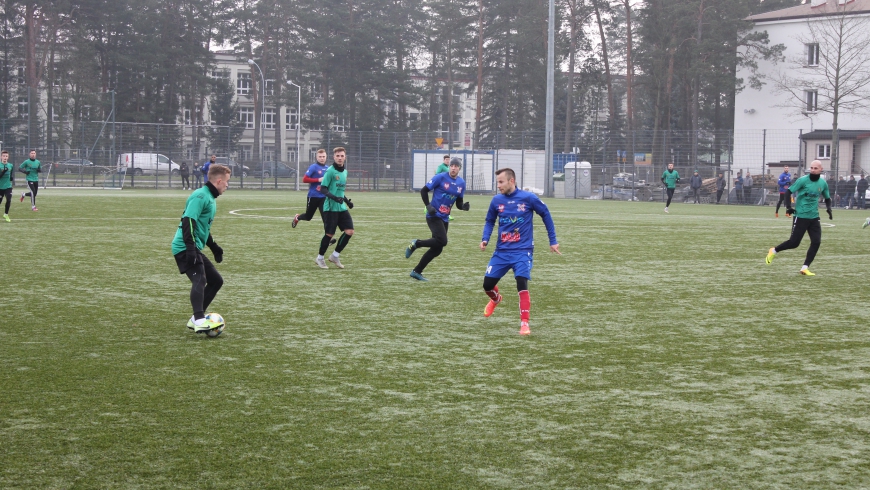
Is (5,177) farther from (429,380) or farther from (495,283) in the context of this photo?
(429,380)

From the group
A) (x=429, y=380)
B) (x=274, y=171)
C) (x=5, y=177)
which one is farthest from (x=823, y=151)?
(x=429, y=380)

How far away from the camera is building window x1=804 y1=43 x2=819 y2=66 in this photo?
61.1 metres

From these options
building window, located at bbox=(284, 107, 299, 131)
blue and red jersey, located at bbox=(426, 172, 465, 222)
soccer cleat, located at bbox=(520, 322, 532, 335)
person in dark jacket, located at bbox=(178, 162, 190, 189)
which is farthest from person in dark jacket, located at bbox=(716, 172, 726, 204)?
building window, located at bbox=(284, 107, 299, 131)

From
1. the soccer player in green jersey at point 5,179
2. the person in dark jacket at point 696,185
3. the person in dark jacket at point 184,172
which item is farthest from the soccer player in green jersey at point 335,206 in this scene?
the person in dark jacket at point 184,172

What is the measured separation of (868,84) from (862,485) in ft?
201

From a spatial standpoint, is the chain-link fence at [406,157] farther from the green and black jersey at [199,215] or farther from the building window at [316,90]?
the green and black jersey at [199,215]

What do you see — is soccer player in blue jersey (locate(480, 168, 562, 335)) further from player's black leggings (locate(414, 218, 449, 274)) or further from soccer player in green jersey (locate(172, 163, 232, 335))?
player's black leggings (locate(414, 218, 449, 274))

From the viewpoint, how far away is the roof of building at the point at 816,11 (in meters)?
59.0

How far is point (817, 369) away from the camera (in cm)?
755

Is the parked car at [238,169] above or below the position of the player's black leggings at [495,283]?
above

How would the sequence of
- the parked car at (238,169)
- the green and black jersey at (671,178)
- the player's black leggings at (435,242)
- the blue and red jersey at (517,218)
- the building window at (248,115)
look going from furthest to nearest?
the building window at (248,115) → the parked car at (238,169) → the green and black jersey at (671,178) → the player's black leggings at (435,242) → the blue and red jersey at (517,218)

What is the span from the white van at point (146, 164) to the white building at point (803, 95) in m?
37.0

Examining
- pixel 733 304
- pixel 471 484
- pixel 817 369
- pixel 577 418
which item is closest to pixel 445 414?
pixel 577 418

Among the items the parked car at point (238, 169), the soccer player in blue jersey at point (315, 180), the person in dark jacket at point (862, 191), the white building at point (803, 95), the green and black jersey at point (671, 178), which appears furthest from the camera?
the parked car at point (238, 169)
